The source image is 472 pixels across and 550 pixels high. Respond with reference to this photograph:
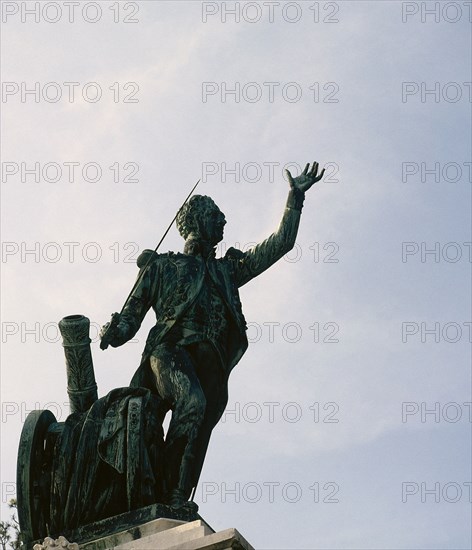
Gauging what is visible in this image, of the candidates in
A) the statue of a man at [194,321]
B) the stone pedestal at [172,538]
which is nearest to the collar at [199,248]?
the statue of a man at [194,321]

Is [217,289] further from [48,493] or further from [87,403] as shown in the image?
[48,493]

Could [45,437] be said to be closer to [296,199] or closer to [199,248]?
[199,248]

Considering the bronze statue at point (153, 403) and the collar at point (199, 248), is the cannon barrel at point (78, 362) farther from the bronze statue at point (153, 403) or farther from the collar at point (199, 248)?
the collar at point (199, 248)

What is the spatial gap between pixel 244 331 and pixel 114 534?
2464mm

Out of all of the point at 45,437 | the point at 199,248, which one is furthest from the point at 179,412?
the point at 199,248

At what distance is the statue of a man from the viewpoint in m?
12.7

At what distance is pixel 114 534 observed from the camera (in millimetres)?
12016

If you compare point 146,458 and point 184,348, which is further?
point 184,348

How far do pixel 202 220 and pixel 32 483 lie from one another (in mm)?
3044

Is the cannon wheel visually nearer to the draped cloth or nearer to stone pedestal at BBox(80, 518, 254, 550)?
the draped cloth

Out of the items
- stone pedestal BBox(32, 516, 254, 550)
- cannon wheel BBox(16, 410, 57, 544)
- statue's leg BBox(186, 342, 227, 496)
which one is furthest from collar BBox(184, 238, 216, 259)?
stone pedestal BBox(32, 516, 254, 550)

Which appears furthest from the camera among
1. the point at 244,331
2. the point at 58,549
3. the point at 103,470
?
the point at 244,331

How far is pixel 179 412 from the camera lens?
1278 cm

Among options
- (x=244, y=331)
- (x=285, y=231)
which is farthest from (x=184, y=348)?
(x=285, y=231)
